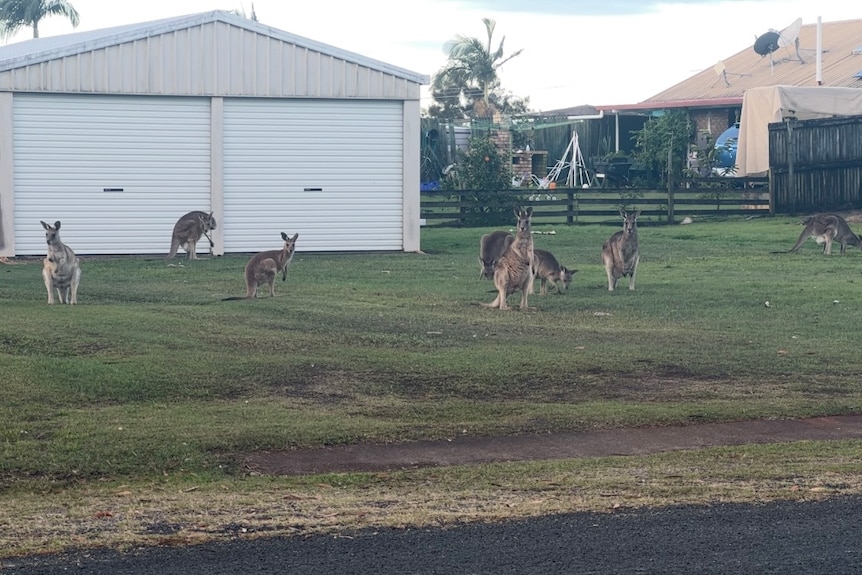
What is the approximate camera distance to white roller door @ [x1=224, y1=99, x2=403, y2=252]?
27828mm

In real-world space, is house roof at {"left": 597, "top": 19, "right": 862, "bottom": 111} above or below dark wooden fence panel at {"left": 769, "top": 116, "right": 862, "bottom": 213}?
above

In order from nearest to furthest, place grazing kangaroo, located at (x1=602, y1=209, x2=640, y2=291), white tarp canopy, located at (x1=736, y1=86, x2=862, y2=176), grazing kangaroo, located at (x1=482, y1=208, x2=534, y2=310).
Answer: grazing kangaroo, located at (x1=482, y1=208, x2=534, y2=310) → grazing kangaroo, located at (x1=602, y1=209, x2=640, y2=291) → white tarp canopy, located at (x1=736, y1=86, x2=862, y2=176)

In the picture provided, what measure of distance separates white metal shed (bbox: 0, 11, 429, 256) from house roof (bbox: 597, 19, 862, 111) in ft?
76.9

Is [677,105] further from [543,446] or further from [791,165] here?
[543,446]

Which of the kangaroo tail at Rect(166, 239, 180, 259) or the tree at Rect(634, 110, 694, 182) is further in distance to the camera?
the tree at Rect(634, 110, 694, 182)

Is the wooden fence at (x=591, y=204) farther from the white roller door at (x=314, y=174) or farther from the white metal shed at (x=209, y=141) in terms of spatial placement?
the white metal shed at (x=209, y=141)

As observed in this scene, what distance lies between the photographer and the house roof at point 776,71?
161 ft

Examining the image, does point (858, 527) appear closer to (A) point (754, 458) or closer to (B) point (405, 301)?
(A) point (754, 458)

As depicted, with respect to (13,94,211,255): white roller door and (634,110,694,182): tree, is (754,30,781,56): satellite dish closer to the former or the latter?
(634,110,694,182): tree

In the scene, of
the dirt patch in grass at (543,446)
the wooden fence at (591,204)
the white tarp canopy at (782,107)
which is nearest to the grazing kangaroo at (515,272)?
the dirt patch in grass at (543,446)

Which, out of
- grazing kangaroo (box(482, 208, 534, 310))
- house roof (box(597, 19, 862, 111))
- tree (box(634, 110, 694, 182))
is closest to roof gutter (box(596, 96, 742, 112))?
house roof (box(597, 19, 862, 111))

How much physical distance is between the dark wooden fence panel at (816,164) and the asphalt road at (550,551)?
1109 inches

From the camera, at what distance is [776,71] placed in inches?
2042

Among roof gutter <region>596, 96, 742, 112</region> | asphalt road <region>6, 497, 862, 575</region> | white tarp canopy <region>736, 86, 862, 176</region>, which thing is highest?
roof gutter <region>596, 96, 742, 112</region>
